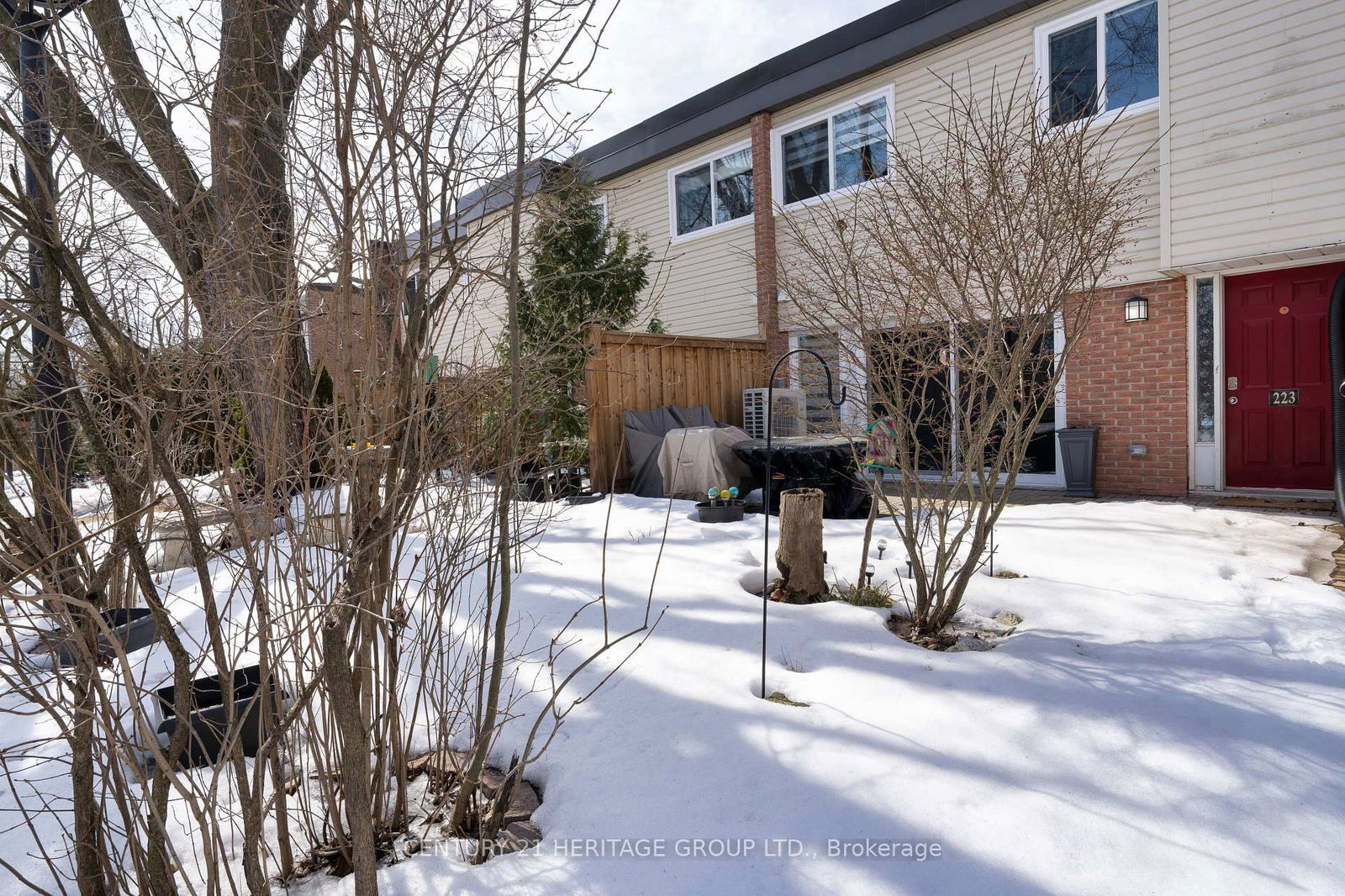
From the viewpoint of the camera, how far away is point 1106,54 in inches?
272

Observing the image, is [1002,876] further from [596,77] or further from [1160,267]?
Result: [1160,267]

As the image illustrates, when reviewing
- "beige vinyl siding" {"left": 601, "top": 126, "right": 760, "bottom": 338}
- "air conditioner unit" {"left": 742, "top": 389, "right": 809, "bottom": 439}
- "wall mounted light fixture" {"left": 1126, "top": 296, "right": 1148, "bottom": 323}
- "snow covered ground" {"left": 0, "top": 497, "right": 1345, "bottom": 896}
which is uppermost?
"beige vinyl siding" {"left": 601, "top": 126, "right": 760, "bottom": 338}

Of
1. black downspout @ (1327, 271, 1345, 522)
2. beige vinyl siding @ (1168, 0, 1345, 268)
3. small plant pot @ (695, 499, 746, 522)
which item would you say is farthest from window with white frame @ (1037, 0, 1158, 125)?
small plant pot @ (695, 499, 746, 522)

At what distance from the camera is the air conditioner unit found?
8.52 metres

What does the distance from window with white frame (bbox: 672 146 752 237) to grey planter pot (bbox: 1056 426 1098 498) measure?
16.7 feet

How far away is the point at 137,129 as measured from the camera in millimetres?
1594

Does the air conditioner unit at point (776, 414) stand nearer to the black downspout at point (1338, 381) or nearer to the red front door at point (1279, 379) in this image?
the red front door at point (1279, 379)

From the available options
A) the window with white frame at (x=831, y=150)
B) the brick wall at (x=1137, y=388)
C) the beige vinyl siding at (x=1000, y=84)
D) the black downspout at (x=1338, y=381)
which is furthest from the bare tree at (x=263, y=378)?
the window with white frame at (x=831, y=150)

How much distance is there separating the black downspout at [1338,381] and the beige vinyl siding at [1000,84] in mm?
1433

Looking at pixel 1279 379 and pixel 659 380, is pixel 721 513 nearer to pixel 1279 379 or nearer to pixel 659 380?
pixel 659 380

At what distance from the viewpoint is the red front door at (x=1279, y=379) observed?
252 inches

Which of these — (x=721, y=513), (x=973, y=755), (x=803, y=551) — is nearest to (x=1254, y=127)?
(x=721, y=513)

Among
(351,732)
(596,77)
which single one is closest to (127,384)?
(351,732)

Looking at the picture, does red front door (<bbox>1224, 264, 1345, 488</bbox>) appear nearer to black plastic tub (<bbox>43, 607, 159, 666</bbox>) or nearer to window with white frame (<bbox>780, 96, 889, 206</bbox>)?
window with white frame (<bbox>780, 96, 889, 206</bbox>)
